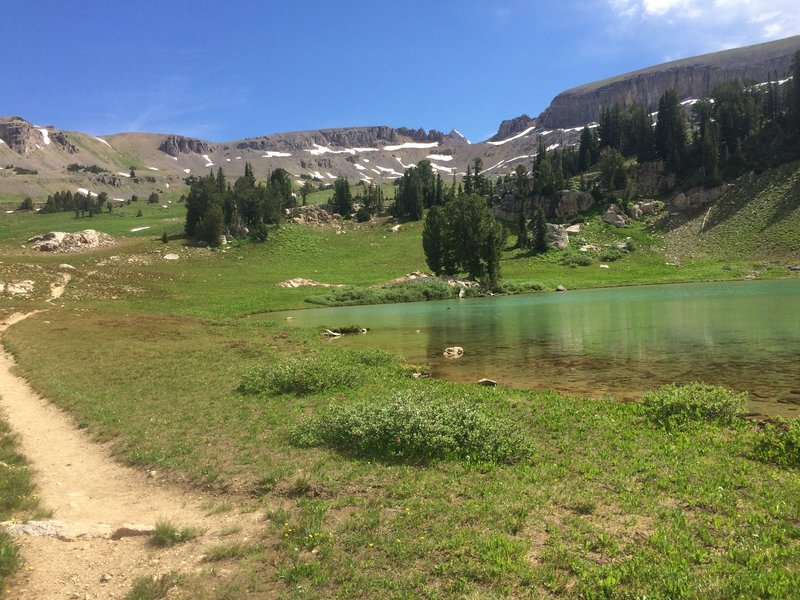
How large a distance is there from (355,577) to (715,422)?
12.0 metres

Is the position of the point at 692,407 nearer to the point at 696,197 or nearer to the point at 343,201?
the point at 696,197

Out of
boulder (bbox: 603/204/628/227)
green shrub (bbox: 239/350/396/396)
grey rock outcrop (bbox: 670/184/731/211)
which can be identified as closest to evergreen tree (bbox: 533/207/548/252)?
boulder (bbox: 603/204/628/227)

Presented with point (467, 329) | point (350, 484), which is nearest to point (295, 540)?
point (350, 484)

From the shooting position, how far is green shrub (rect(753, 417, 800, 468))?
11102 mm

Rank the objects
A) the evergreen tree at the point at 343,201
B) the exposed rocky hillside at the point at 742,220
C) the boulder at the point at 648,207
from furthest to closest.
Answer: the evergreen tree at the point at 343,201 → the boulder at the point at 648,207 → the exposed rocky hillside at the point at 742,220

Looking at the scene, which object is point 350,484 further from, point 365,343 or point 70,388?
point 365,343

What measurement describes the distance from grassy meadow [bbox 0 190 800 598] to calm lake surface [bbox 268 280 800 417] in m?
4.10

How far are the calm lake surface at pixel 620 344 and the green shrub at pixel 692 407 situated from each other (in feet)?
6.38

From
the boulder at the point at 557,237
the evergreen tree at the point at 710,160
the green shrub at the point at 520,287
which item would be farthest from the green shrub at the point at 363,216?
the evergreen tree at the point at 710,160

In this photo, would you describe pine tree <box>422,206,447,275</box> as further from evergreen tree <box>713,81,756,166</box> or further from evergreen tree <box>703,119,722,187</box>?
evergreen tree <box>713,81,756,166</box>

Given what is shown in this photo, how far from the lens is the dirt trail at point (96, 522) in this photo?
7.71 m

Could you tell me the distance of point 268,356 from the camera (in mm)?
29797

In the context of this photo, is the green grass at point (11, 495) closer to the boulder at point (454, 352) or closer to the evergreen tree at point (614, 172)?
the boulder at point (454, 352)

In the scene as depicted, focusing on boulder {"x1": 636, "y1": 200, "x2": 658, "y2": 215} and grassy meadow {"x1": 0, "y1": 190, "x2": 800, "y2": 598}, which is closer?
grassy meadow {"x1": 0, "y1": 190, "x2": 800, "y2": 598}
